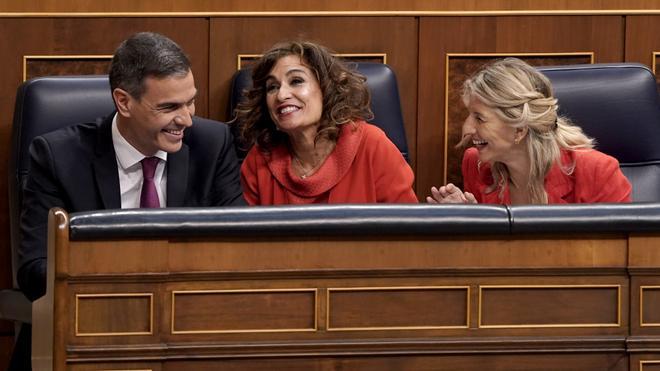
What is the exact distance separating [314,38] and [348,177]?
0.42 metres

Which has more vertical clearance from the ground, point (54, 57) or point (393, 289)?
point (54, 57)

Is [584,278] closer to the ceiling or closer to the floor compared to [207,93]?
closer to the floor

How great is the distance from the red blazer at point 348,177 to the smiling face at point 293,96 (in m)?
0.07

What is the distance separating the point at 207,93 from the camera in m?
2.48

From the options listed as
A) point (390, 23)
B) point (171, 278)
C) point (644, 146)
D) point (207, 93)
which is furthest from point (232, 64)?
point (171, 278)

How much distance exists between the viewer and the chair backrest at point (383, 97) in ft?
7.59

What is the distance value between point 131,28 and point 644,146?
1043 mm

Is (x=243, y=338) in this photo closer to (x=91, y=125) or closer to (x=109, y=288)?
(x=109, y=288)

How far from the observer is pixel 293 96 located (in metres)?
2.18

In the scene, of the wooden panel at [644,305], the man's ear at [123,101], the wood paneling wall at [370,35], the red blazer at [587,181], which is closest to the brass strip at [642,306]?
the wooden panel at [644,305]

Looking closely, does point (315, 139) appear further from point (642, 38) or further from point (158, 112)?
point (642, 38)

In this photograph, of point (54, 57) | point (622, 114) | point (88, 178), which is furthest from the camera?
point (54, 57)

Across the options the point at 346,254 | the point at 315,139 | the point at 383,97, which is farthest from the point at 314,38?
the point at 346,254

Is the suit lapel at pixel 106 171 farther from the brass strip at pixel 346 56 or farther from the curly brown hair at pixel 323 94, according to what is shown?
the brass strip at pixel 346 56
